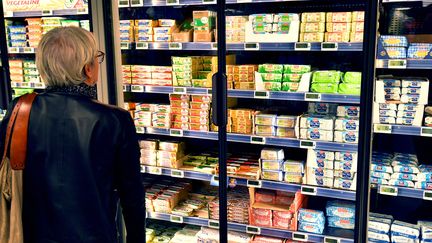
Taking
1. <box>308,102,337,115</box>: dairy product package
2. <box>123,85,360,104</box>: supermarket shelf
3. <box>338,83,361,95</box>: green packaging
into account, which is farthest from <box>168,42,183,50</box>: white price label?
<box>338,83,361,95</box>: green packaging

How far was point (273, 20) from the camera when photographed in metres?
2.79

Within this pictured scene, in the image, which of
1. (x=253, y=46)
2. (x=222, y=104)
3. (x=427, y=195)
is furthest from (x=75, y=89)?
(x=427, y=195)

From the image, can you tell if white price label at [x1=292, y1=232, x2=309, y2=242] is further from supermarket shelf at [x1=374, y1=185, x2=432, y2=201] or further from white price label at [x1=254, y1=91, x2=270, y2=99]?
white price label at [x1=254, y1=91, x2=270, y2=99]

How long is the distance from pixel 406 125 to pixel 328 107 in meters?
0.53

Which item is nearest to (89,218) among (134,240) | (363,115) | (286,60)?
(134,240)

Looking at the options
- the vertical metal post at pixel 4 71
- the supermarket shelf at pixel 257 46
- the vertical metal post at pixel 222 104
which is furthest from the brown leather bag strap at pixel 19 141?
the vertical metal post at pixel 4 71

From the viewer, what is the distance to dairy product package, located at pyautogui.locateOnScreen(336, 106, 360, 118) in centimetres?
274

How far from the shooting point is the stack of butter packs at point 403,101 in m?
2.54

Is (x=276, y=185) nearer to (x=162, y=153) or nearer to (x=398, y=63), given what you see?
(x=162, y=153)

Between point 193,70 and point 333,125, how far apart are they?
3.47 ft

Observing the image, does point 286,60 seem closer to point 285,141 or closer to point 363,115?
point 285,141

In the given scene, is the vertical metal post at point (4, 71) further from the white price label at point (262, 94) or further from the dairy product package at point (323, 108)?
the dairy product package at point (323, 108)

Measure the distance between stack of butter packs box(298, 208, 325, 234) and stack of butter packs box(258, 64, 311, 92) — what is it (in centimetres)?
82

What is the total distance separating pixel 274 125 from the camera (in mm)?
2902
